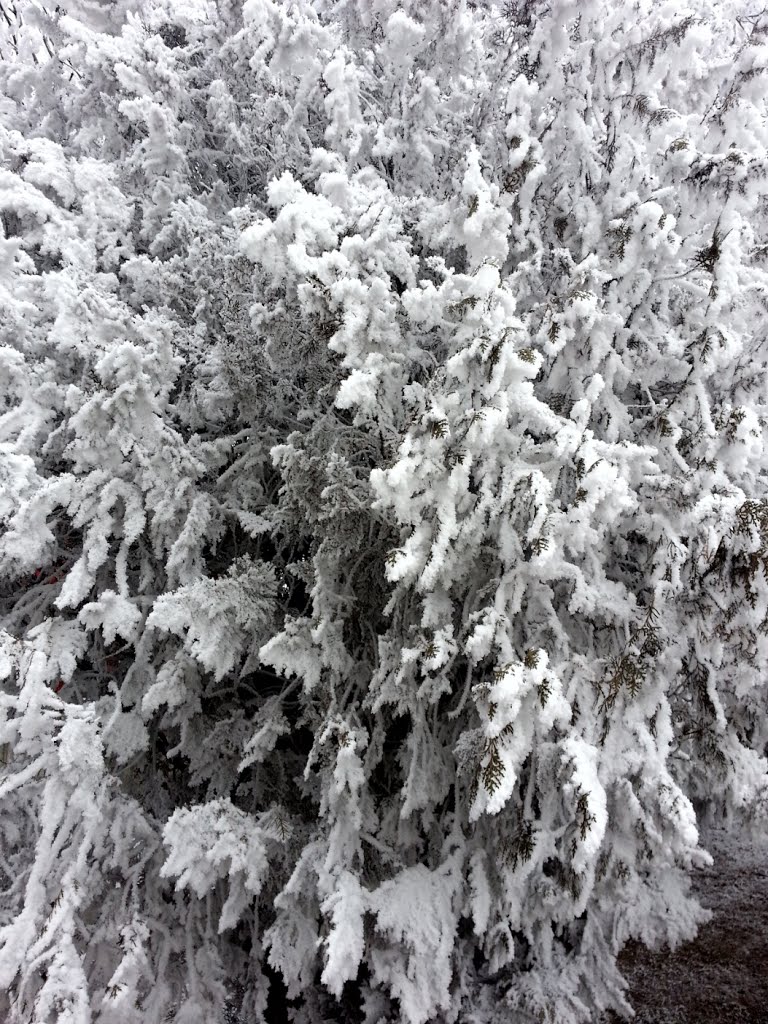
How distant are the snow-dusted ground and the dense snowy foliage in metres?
0.29

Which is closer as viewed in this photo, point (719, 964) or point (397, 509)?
point (397, 509)

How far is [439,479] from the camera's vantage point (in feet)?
10.9

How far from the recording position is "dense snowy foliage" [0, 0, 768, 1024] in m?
3.43

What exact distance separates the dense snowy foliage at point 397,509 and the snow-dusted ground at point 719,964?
29cm

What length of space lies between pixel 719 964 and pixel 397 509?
13.9 ft

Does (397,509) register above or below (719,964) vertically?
above

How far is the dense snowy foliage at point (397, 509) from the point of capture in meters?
3.43

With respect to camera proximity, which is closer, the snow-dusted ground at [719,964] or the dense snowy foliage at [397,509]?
the dense snowy foliage at [397,509]

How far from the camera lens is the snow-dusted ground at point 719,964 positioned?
4.19 meters

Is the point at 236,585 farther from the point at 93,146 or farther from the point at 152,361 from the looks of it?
the point at 93,146

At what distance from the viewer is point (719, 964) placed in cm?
440

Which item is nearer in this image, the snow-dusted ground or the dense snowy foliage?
the dense snowy foliage

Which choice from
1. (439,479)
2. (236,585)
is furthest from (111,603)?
(439,479)

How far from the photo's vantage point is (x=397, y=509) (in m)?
3.38
